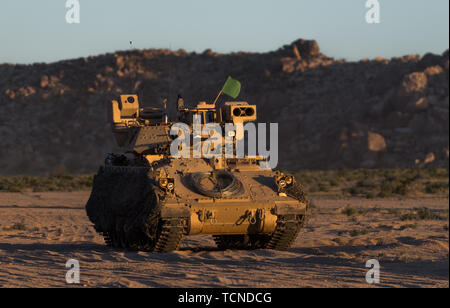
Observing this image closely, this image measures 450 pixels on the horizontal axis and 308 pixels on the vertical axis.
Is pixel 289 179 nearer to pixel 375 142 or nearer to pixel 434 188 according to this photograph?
pixel 434 188

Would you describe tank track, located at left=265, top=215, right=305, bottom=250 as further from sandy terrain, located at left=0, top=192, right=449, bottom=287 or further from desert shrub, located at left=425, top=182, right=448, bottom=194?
desert shrub, located at left=425, top=182, right=448, bottom=194

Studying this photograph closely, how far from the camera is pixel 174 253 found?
1403 centimetres

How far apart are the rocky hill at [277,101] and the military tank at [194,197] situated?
39274 millimetres

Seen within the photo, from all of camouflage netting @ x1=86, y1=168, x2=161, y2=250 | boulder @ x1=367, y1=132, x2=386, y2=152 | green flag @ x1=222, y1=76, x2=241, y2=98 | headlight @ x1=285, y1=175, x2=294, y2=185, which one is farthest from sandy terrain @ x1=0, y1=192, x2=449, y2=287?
boulder @ x1=367, y1=132, x2=386, y2=152

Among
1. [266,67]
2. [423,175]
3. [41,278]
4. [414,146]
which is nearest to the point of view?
[41,278]

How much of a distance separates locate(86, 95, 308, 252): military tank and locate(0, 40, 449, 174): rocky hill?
3927 centimetres

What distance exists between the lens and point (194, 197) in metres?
13.8

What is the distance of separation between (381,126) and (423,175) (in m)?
15.2

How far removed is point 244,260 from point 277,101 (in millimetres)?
55460

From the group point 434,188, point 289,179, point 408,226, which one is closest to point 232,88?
point 289,179

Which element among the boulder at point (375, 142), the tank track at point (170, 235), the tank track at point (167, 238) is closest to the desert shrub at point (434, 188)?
the boulder at point (375, 142)

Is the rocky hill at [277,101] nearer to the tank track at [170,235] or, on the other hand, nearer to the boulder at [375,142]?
the boulder at [375,142]
